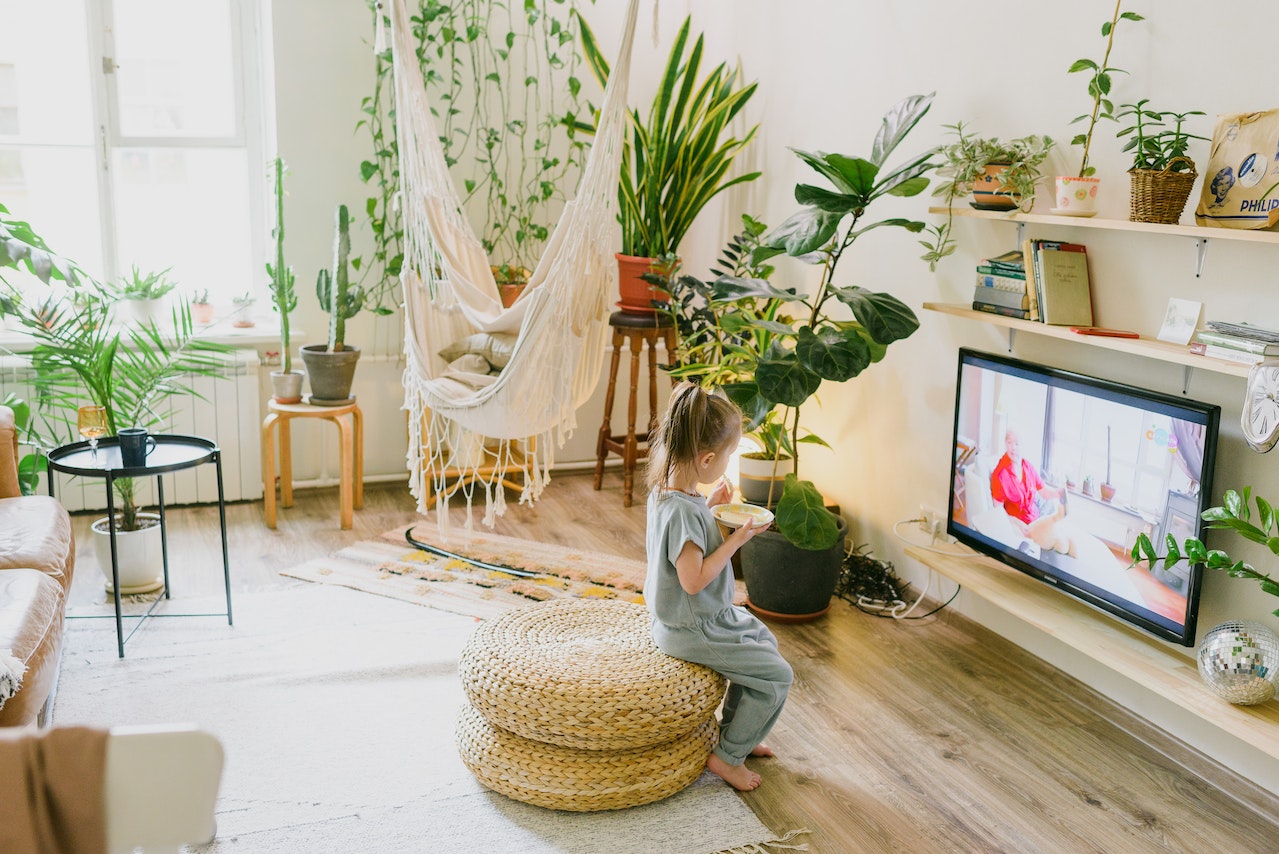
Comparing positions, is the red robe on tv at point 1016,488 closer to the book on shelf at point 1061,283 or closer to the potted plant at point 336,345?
the book on shelf at point 1061,283

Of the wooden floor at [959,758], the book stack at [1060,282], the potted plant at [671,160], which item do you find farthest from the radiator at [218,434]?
the book stack at [1060,282]

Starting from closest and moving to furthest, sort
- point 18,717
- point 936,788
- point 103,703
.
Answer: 1. point 18,717
2. point 936,788
3. point 103,703

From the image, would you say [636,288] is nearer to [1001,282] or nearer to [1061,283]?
[1001,282]

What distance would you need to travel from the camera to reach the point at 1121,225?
7.56ft

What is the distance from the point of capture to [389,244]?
4191mm

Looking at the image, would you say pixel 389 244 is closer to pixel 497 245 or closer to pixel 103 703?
pixel 497 245

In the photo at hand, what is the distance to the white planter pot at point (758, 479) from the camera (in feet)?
10.9

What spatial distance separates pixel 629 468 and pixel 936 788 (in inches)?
81.5

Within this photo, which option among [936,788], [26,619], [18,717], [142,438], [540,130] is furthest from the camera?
[540,130]

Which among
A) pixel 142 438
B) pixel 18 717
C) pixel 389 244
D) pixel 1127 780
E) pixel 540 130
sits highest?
pixel 540 130

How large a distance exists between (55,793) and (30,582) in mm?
1494

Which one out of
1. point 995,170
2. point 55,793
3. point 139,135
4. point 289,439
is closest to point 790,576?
point 995,170

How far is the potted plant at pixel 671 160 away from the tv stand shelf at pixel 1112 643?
5.30ft

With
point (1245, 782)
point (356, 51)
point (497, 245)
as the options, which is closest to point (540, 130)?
point (497, 245)
